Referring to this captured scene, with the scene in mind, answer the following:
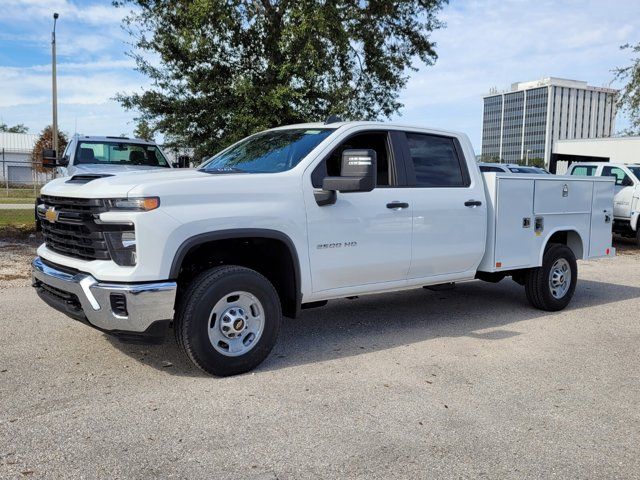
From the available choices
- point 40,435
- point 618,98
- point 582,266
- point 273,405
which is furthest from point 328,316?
point 618,98

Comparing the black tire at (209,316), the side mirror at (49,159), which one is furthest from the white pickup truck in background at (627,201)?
the black tire at (209,316)

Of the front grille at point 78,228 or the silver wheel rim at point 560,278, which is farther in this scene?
the silver wheel rim at point 560,278

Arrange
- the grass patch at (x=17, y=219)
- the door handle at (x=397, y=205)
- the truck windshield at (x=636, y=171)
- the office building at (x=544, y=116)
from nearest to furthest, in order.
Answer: the door handle at (x=397, y=205)
the grass patch at (x=17, y=219)
the truck windshield at (x=636, y=171)
the office building at (x=544, y=116)

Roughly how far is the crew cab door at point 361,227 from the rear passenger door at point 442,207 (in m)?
0.16

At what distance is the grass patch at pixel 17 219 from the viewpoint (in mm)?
13452

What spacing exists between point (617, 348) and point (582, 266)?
6151 mm

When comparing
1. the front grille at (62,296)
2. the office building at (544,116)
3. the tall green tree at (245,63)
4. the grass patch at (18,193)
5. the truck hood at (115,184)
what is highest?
the office building at (544,116)

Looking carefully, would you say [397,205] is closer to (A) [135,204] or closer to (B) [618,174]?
(A) [135,204]

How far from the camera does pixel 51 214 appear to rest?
4770mm

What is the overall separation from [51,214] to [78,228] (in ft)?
1.54

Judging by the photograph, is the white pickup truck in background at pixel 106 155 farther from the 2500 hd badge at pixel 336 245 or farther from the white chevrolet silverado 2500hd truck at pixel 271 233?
the 2500 hd badge at pixel 336 245

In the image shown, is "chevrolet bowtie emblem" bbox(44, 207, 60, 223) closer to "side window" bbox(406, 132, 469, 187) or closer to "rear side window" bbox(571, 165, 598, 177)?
"side window" bbox(406, 132, 469, 187)

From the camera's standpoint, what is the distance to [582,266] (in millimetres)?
11367

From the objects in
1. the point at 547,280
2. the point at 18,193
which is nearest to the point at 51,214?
the point at 547,280
